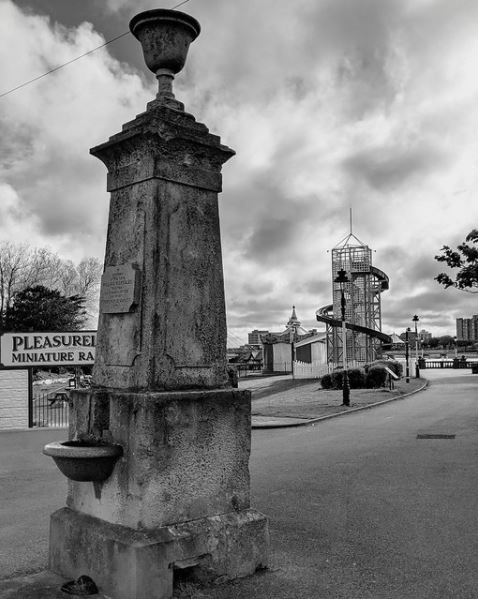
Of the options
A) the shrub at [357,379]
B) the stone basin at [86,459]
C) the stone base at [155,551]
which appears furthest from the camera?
the shrub at [357,379]

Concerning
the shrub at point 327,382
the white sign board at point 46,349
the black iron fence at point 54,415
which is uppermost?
the white sign board at point 46,349

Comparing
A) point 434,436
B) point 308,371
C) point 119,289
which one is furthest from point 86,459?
point 308,371

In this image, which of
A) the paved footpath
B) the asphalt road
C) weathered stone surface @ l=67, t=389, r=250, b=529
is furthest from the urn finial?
the paved footpath

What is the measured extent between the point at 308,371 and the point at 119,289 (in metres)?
43.0

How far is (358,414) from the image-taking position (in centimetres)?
2369

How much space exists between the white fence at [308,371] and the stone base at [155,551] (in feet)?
136

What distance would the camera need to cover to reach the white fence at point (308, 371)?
4694 centimetres

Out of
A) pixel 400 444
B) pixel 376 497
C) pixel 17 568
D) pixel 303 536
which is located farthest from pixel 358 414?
pixel 17 568

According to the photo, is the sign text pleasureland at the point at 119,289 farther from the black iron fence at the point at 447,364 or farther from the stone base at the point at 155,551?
the black iron fence at the point at 447,364

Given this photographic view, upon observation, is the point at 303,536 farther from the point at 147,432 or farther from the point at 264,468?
the point at 264,468

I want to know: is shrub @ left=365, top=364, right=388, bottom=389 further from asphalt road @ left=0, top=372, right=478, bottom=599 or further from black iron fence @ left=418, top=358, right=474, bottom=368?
black iron fence @ left=418, top=358, right=474, bottom=368

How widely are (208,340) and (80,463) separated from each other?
1.48 metres

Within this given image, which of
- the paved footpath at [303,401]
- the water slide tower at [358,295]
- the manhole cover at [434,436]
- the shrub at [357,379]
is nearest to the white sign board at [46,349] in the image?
the paved footpath at [303,401]

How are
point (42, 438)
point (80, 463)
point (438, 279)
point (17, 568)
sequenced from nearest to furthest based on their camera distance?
point (80, 463)
point (17, 568)
point (42, 438)
point (438, 279)
